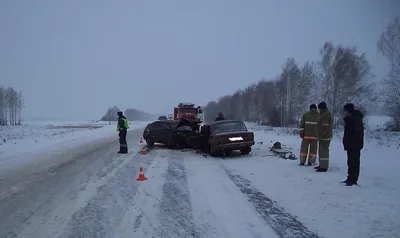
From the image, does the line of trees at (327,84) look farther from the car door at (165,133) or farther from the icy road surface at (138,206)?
the icy road surface at (138,206)

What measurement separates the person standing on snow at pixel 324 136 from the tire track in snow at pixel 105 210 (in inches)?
200

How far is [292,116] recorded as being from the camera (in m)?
48.9

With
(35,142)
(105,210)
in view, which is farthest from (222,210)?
(35,142)

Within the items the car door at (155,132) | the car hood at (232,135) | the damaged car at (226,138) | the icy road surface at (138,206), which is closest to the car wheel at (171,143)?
the car door at (155,132)

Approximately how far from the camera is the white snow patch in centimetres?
439

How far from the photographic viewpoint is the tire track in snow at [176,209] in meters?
4.40

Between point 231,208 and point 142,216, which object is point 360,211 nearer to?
point 231,208

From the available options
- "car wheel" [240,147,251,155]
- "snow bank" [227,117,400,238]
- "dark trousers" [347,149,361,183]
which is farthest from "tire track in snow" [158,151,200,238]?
"car wheel" [240,147,251,155]

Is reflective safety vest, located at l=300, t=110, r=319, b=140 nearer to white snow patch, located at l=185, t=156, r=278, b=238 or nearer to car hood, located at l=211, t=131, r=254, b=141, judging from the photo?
white snow patch, located at l=185, t=156, r=278, b=238

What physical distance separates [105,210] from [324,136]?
6.18 metres

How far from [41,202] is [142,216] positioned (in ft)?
7.73

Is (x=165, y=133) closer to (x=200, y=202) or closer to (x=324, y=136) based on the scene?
(x=324, y=136)

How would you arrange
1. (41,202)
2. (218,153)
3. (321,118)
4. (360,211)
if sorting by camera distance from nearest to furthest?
1. (360,211)
2. (41,202)
3. (321,118)
4. (218,153)

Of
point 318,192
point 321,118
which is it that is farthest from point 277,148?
point 318,192
